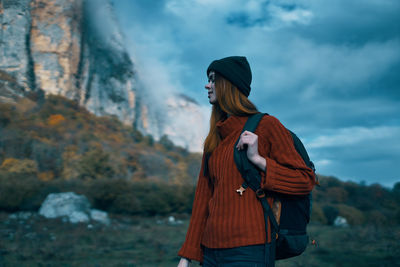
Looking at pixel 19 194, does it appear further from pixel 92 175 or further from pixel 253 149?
pixel 253 149

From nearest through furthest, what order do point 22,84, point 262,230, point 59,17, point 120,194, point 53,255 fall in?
point 262,230, point 53,255, point 120,194, point 22,84, point 59,17

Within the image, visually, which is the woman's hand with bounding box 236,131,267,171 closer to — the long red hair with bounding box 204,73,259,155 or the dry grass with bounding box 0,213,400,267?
the long red hair with bounding box 204,73,259,155

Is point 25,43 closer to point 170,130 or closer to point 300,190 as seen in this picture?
point 170,130

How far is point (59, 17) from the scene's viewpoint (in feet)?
136

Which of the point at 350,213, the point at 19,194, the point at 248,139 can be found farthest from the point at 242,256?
the point at 350,213

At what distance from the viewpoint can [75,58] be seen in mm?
43938

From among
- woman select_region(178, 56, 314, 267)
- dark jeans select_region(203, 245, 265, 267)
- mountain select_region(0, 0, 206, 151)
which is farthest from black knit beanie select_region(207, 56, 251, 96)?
mountain select_region(0, 0, 206, 151)

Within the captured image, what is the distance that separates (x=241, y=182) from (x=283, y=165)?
172mm

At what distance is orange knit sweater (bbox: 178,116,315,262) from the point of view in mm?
1224

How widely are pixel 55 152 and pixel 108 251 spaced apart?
2034 centimetres

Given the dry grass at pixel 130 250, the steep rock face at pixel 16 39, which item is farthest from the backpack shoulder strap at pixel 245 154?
the steep rock face at pixel 16 39

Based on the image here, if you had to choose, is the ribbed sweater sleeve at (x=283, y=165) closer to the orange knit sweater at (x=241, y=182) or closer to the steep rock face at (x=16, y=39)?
the orange knit sweater at (x=241, y=182)

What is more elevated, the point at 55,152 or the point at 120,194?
the point at 55,152

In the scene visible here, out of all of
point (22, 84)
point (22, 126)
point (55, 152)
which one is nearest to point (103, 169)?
point (55, 152)
